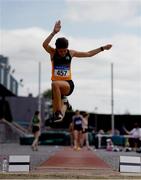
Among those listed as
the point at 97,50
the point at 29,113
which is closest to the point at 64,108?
the point at 97,50

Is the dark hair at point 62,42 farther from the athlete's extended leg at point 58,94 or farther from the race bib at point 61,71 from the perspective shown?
the athlete's extended leg at point 58,94

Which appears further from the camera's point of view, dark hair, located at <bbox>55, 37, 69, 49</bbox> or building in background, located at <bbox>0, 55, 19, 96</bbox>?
building in background, located at <bbox>0, 55, 19, 96</bbox>

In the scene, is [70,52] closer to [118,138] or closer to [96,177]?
[96,177]

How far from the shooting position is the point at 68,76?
28.0ft

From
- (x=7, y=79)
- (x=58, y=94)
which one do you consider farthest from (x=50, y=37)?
(x=7, y=79)

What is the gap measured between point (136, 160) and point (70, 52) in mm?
4029

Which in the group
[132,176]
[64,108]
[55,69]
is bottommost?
[132,176]

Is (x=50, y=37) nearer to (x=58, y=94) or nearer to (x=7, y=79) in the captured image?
(x=58, y=94)

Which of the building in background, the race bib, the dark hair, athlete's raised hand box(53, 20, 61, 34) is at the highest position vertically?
the building in background

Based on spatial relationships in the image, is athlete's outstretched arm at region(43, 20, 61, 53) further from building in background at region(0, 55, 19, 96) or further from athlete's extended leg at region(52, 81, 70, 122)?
building in background at region(0, 55, 19, 96)

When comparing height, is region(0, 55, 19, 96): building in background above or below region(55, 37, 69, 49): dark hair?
above

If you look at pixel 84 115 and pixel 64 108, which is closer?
pixel 64 108

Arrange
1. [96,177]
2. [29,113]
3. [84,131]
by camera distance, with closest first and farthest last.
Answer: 1. [96,177]
2. [84,131]
3. [29,113]

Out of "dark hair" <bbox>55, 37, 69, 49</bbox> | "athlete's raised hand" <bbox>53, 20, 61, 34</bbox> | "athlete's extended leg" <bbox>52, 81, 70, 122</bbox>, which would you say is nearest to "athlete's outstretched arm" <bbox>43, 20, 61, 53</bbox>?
"athlete's raised hand" <bbox>53, 20, 61, 34</bbox>
